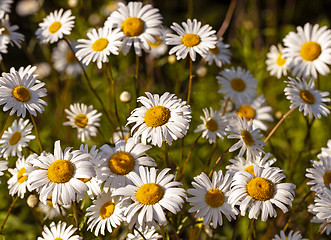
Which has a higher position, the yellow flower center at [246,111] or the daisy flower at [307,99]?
the daisy flower at [307,99]

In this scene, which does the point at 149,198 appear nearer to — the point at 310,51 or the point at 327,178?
Result: the point at 327,178

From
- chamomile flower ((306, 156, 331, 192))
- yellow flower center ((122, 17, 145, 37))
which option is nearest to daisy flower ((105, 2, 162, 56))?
yellow flower center ((122, 17, 145, 37))

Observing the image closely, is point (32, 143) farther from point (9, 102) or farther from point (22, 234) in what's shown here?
point (9, 102)

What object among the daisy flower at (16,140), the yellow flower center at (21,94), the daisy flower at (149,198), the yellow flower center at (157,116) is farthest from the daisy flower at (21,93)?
the daisy flower at (149,198)

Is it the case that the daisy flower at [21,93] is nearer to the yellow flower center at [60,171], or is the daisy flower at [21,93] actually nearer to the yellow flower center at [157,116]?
the yellow flower center at [60,171]

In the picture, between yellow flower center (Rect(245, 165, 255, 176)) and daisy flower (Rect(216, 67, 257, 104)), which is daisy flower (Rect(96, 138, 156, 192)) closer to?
yellow flower center (Rect(245, 165, 255, 176))

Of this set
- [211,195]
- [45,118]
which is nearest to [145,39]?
[211,195]

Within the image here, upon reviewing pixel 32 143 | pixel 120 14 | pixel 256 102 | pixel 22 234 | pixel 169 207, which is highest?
pixel 120 14
